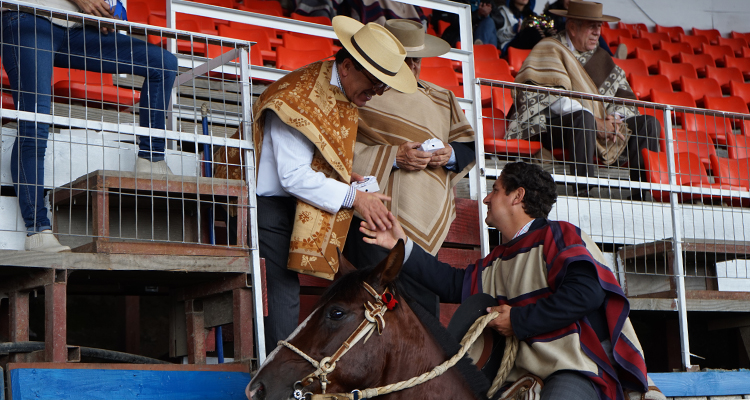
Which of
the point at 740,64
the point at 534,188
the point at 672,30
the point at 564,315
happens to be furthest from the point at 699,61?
the point at 564,315

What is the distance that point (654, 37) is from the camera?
39.9 feet

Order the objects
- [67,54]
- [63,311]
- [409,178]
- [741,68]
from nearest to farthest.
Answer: [63,311] < [67,54] < [409,178] < [741,68]

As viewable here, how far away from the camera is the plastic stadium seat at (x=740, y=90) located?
408 inches

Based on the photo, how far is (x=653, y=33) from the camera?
12.3 metres

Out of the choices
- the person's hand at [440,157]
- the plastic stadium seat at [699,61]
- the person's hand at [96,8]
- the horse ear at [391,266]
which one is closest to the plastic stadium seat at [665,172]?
the person's hand at [440,157]

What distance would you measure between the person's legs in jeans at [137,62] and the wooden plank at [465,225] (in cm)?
172

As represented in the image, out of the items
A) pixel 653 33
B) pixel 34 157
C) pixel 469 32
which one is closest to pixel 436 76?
pixel 469 32

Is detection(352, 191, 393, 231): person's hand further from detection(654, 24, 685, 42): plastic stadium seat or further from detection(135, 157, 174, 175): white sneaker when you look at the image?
detection(654, 24, 685, 42): plastic stadium seat

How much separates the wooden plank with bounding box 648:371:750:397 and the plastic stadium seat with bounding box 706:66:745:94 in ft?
22.4

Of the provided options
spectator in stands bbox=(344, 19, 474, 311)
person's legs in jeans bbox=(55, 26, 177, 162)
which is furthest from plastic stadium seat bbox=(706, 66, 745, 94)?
person's legs in jeans bbox=(55, 26, 177, 162)

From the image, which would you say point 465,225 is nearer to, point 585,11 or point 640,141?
point 640,141

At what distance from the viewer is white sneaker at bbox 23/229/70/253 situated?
3.31 m

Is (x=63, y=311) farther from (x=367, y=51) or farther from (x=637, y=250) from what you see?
(x=637, y=250)

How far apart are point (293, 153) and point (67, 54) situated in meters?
1.11
